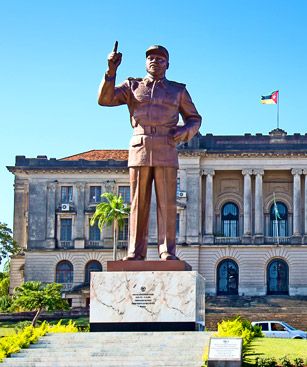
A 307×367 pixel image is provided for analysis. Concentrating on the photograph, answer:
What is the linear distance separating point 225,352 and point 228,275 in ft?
207

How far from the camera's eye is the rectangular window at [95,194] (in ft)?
277

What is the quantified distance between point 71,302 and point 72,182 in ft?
32.9

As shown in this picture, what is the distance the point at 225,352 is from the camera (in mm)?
18844

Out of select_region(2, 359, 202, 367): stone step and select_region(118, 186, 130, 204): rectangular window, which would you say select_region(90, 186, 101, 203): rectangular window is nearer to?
select_region(118, 186, 130, 204): rectangular window

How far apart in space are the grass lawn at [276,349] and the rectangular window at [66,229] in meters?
60.1

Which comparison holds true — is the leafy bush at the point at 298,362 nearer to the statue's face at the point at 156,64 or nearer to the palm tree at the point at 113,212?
the statue's face at the point at 156,64

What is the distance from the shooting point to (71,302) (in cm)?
7994

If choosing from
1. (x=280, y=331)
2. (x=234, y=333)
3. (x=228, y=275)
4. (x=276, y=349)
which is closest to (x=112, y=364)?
(x=234, y=333)

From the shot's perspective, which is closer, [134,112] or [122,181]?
[134,112]

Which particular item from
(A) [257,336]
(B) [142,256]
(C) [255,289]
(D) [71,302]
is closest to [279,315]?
(C) [255,289]

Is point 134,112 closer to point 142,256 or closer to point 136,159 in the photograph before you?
point 136,159

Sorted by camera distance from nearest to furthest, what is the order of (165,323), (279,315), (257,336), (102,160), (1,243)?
1. (165,323)
2. (257,336)
3. (279,315)
4. (1,243)
5. (102,160)

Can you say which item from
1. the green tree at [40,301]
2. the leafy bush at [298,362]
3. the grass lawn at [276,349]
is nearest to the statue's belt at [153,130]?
the grass lawn at [276,349]

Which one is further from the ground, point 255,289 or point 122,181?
point 122,181
